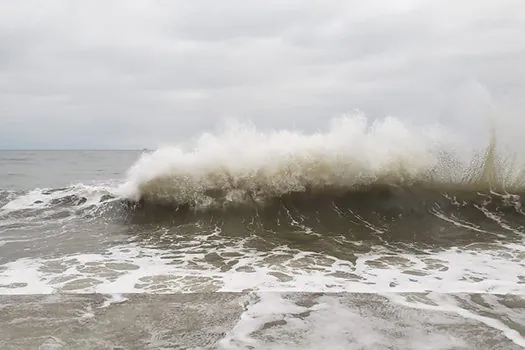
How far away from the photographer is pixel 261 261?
20.0ft

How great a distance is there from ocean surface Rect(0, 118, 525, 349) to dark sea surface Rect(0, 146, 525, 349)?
25mm

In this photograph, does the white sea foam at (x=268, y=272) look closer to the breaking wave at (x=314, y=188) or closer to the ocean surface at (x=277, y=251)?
the ocean surface at (x=277, y=251)

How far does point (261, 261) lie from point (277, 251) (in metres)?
0.67

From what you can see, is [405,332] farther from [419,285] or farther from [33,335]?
[33,335]

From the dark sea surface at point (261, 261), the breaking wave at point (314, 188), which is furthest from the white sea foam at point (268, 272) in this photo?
the breaking wave at point (314, 188)

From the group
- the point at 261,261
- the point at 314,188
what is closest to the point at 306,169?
the point at 314,188

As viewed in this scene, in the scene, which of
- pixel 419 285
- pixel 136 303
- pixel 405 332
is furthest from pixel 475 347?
pixel 136 303

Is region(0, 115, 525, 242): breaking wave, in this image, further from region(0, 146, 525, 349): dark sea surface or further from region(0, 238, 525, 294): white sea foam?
region(0, 238, 525, 294): white sea foam

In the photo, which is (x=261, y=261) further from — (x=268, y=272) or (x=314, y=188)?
(x=314, y=188)

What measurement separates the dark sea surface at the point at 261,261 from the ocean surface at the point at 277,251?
0.03m

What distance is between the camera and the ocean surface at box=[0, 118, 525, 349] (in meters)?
3.47

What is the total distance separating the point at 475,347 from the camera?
312cm

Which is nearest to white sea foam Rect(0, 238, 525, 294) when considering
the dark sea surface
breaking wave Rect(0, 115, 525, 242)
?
the dark sea surface

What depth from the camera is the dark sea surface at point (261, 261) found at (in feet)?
11.3
